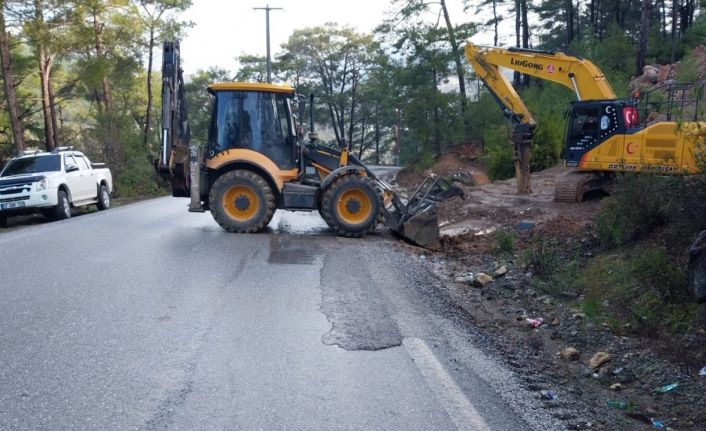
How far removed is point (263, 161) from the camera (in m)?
12.9

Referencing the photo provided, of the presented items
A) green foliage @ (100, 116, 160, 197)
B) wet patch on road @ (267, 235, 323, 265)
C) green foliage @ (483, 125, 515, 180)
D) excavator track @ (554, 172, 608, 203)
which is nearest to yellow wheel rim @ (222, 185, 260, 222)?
wet patch on road @ (267, 235, 323, 265)

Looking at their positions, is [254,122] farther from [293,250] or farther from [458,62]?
[458,62]

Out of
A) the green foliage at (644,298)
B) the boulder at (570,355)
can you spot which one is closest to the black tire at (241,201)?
the green foliage at (644,298)

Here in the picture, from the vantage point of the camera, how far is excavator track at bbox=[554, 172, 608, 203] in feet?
50.3

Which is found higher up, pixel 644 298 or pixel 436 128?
pixel 436 128

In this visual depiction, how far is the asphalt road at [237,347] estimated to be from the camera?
4.50 metres

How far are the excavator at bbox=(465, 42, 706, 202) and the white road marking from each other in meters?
8.37

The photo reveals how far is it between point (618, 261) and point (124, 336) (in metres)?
6.37

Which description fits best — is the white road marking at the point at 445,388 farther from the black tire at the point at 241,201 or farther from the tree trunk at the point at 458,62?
the tree trunk at the point at 458,62

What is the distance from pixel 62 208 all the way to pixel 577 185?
1317 cm

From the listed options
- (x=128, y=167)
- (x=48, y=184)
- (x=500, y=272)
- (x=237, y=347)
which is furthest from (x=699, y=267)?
(x=128, y=167)

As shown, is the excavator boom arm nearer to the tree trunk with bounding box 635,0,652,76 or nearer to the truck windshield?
the truck windshield

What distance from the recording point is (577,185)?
601 inches

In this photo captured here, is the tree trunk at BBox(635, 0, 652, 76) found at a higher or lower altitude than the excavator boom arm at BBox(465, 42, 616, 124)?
higher
